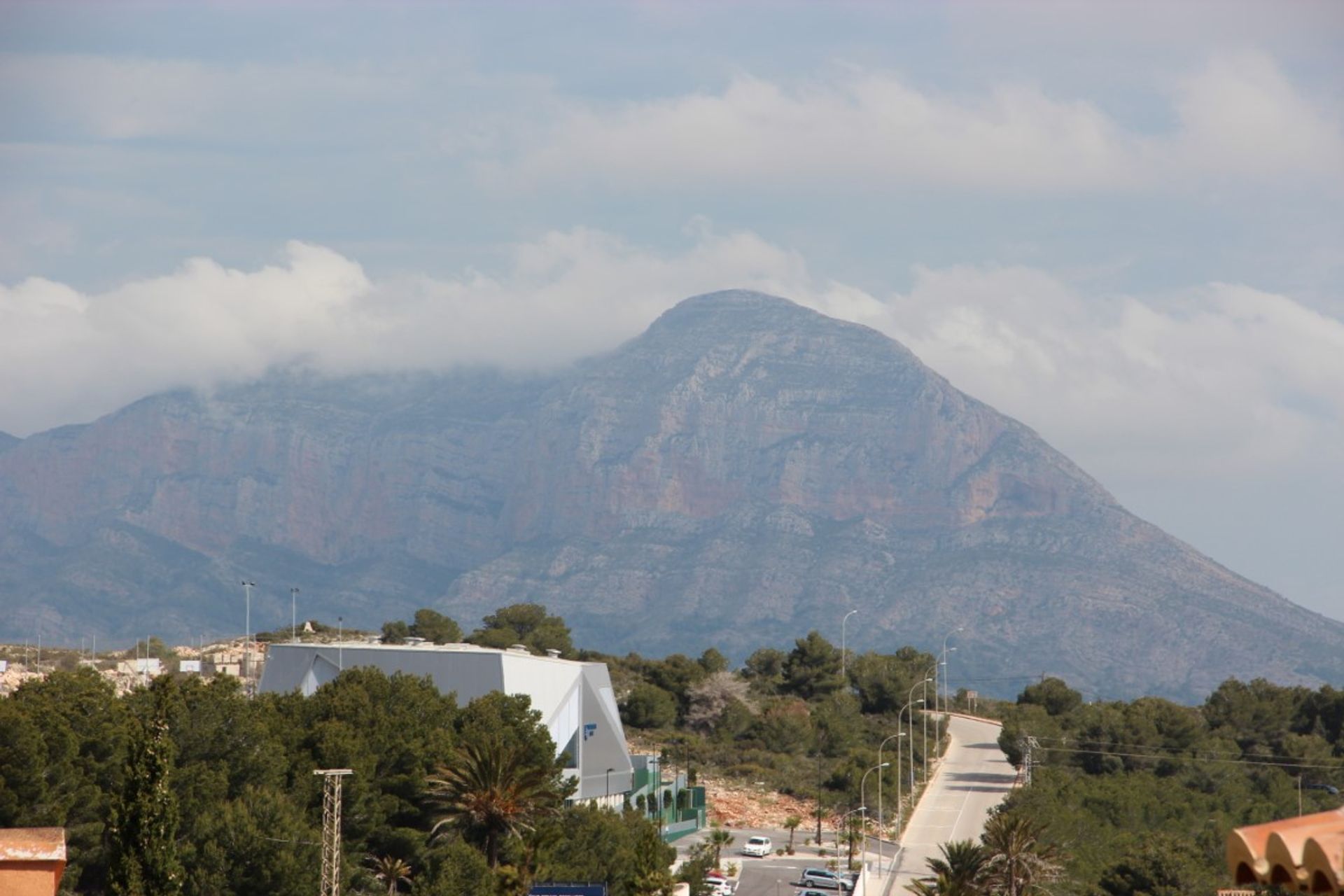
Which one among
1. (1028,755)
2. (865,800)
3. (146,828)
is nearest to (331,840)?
(146,828)

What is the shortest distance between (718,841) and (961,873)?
839 inches

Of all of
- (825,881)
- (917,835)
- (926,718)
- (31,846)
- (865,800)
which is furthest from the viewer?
(926,718)

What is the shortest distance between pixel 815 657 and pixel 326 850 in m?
107

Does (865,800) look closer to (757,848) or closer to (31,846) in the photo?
(757,848)

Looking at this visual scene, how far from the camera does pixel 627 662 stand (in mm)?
157875

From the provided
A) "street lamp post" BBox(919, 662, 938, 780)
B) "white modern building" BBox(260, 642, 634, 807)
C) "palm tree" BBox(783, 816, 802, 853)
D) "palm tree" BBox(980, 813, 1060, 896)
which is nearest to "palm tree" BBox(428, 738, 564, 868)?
"palm tree" BBox(980, 813, 1060, 896)

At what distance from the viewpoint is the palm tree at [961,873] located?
65.5 meters

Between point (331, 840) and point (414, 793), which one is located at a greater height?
point (414, 793)

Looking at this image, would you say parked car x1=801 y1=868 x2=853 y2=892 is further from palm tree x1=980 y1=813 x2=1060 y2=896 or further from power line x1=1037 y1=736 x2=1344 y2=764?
power line x1=1037 y1=736 x2=1344 y2=764

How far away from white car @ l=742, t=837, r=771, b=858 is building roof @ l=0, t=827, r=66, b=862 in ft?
227

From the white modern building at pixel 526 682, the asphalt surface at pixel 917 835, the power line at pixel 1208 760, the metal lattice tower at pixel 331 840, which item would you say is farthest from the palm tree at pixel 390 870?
the power line at pixel 1208 760

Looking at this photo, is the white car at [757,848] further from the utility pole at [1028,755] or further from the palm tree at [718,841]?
the utility pole at [1028,755]

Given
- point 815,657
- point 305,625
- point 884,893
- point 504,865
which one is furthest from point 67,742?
point 815,657

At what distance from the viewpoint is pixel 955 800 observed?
10612cm
